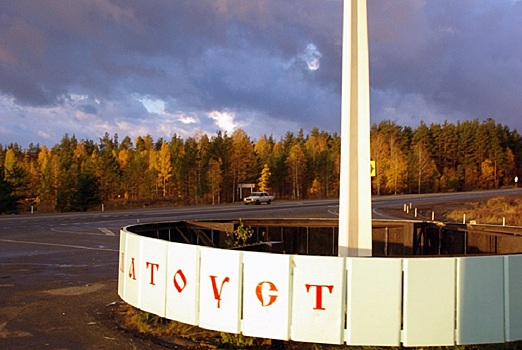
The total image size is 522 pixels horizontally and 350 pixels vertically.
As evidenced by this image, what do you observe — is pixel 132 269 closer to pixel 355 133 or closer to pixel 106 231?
pixel 355 133

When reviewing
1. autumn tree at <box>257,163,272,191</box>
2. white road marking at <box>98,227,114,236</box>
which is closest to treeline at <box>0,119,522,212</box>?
autumn tree at <box>257,163,272,191</box>

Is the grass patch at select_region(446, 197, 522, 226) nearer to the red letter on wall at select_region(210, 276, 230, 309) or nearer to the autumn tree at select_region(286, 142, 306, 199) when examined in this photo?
the red letter on wall at select_region(210, 276, 230, 309)

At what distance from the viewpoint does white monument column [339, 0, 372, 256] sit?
322 inches

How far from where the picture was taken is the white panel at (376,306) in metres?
5.84

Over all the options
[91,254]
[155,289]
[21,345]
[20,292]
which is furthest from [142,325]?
[91,254]

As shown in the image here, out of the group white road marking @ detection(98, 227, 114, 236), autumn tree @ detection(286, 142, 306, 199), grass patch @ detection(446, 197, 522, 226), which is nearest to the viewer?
white road marking @ detection(98, 227, 114, 236)

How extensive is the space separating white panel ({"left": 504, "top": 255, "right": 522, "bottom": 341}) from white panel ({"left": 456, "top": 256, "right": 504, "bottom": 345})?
0.09 metres

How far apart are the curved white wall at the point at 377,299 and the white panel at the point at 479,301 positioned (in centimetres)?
1

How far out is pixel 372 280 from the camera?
5867mm

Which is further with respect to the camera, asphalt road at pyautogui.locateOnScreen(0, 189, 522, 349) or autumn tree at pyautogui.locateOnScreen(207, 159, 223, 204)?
autumn tree at pyautogui.locateOnScreen(207, 159, 223, 204)

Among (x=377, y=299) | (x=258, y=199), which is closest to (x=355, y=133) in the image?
(x=377, y=299)

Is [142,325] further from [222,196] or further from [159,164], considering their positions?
[159,164]

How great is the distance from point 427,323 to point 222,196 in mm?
85758

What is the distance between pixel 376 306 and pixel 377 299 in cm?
8
